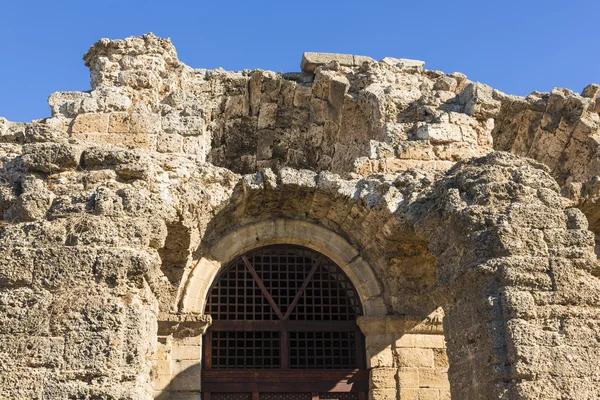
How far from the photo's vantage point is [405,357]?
7.67m

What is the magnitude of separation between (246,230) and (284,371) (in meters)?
1.71

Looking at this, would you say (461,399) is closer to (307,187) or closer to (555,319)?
(555,319)

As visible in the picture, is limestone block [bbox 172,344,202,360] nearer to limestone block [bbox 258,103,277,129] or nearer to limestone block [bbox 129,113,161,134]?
limestone block [bbox 129,113,161,134]

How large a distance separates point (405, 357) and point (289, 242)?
75.5 inches

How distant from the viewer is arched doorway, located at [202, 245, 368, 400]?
24.7 feet

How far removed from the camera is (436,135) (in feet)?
26.2

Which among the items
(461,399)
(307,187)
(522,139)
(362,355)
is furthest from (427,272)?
(522,139)

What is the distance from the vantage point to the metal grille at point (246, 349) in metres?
7.74

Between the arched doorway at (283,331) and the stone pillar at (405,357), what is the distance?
8.1 inches

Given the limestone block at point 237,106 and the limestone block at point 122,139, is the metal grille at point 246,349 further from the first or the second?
the limestone block at point 237,106

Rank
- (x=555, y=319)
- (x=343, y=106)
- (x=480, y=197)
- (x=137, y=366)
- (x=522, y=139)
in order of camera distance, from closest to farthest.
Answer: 1. (x=137, y=366)
2. (x=555, y=319)
3. (x=480, y=197)
4. (x=343, y=106)
5. (x=522, y=139)

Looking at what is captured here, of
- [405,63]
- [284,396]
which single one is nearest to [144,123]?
[284,396]

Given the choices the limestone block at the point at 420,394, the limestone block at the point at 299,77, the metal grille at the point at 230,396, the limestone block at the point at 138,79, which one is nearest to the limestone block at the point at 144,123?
the limestone block at the point at 138,79

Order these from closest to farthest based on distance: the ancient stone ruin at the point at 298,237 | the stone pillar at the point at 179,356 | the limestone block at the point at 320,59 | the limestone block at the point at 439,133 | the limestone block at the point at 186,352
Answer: the ancient stone ruin at the point at 298,237, the stone pillar at the point at 179,356, the limestone block at the point at 186,352, the limestone block at the point at 439,133, the limestone block at the point at 320,59
